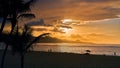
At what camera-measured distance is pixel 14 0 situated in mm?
31422

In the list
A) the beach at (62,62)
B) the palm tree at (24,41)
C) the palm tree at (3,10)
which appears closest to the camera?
the palm tree at (3,10)

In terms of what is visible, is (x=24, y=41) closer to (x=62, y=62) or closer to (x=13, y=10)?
(x=13, y=10)

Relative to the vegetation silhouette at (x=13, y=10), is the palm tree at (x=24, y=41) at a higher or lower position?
lower

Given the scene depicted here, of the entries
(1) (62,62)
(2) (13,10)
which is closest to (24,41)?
(2) (13,10)

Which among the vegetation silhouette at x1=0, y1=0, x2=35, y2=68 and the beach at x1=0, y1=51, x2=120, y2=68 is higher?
the vegetation silhouette at x1=0, y1=0, x2=35, y2=68

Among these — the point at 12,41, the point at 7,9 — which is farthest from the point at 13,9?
the point at 12,41

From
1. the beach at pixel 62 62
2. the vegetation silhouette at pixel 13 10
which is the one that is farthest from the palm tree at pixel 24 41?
the beach at pixel 62 62

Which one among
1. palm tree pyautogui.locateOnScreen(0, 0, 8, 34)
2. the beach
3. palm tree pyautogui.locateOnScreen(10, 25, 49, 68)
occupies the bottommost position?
the beach

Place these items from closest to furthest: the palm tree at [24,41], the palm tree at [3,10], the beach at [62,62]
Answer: the palm tree at [3,10] → the palm tree at [24,41] → the beach at [62,62]

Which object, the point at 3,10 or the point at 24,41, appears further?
the point at 24,41

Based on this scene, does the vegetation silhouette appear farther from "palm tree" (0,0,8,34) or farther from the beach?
the beach

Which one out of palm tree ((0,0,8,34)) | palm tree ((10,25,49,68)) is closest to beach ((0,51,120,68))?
palm tree ((10,25,49,68))

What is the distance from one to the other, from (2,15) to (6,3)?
3.59 feet

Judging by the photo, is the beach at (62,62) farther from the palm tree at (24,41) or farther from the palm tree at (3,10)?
the palm tree at (3,10)
